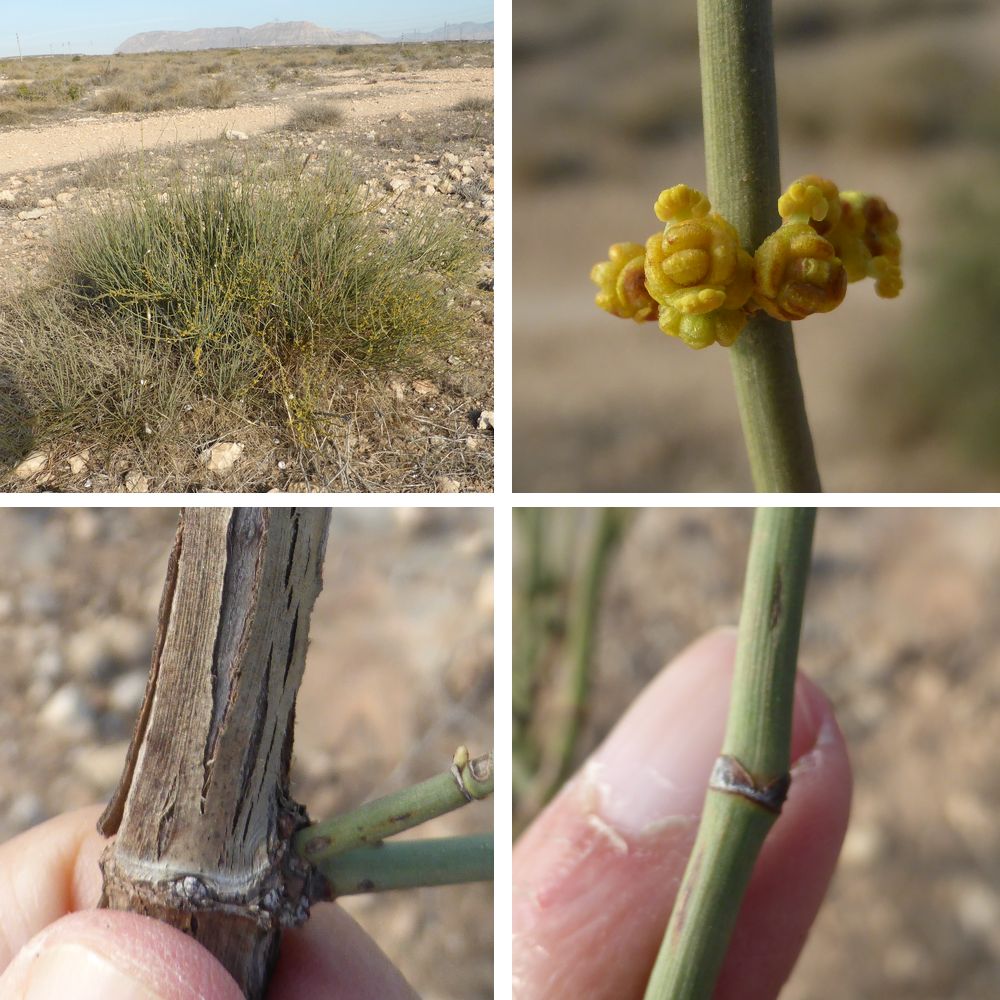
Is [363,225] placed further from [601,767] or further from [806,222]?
[806,222]

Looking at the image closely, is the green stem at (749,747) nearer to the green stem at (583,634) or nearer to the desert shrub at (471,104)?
the green stem at (583,634)

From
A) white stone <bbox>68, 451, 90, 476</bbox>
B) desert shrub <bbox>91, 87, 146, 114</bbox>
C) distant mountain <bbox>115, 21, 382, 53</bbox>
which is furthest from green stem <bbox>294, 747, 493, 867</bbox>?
desert shrub <bbox>91, 87, 146, 114</bbox>

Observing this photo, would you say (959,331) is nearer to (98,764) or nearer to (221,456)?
(221,456)

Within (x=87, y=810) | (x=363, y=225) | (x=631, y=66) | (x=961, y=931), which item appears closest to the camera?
(x=87, y=810)

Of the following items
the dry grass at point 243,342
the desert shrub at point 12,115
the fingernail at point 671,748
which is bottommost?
the fingernail at point 671,748

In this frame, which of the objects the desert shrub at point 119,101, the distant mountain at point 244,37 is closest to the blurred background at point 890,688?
the distant mountain at point 244,37

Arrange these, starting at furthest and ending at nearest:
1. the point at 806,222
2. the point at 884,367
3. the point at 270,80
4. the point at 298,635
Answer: the point at 270,80 → the point at 884,367 → the point at 298,635 → the point at 806,222

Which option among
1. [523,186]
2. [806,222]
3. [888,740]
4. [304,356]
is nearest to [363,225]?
[304,356]
